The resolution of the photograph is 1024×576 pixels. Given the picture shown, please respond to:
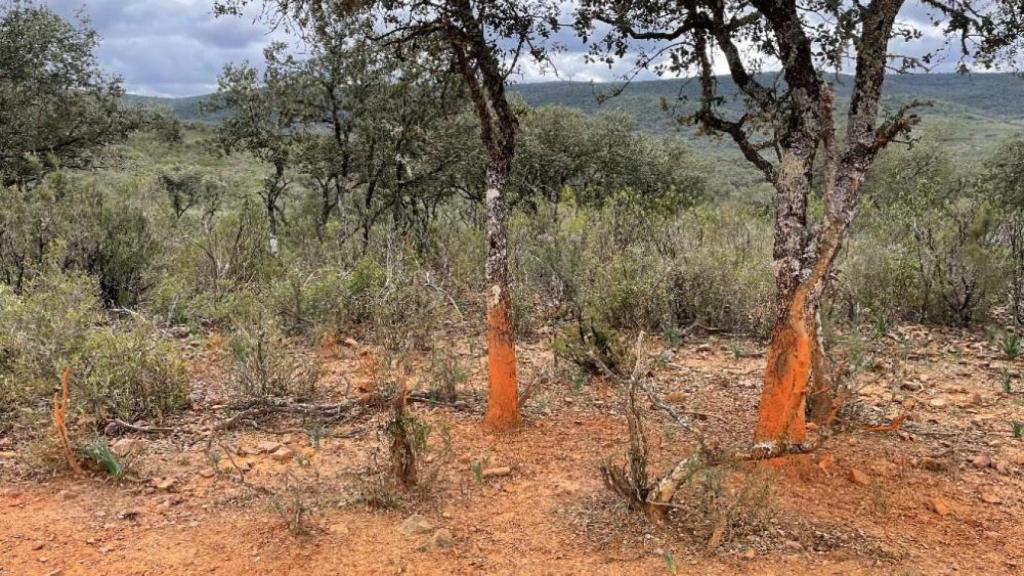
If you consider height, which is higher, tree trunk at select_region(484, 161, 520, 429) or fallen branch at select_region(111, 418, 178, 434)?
tree trunk at select_region(484, 161, 520, 429)

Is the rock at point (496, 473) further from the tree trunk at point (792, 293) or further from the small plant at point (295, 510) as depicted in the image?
the tree trunk at point (792, 293)

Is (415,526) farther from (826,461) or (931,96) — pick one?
(931,96)

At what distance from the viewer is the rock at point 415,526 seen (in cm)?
396

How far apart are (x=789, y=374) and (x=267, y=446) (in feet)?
12.5

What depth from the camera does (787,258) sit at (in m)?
4.34

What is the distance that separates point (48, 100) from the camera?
1376 centimetres

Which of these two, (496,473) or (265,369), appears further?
(265,369)

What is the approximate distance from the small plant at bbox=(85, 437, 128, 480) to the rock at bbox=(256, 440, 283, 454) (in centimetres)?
89

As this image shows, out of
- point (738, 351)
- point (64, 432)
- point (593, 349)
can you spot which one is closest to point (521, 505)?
point (593, 349)

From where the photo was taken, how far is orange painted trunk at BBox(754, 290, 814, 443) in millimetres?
4316

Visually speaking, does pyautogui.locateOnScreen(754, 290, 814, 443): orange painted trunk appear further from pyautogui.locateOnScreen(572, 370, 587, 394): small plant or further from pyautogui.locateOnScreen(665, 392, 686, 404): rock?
pyautogui.locateOnScreen(572, 370, 587, 394): small plant

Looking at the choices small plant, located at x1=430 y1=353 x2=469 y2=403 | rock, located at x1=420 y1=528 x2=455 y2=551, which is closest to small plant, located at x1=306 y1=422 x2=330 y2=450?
small plant, located at x1=430 y1=353 x2=469 y2=403

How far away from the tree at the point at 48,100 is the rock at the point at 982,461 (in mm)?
13931

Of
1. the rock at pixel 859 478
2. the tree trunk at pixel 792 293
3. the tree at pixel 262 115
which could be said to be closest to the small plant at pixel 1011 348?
the rock at pixel 859 478
